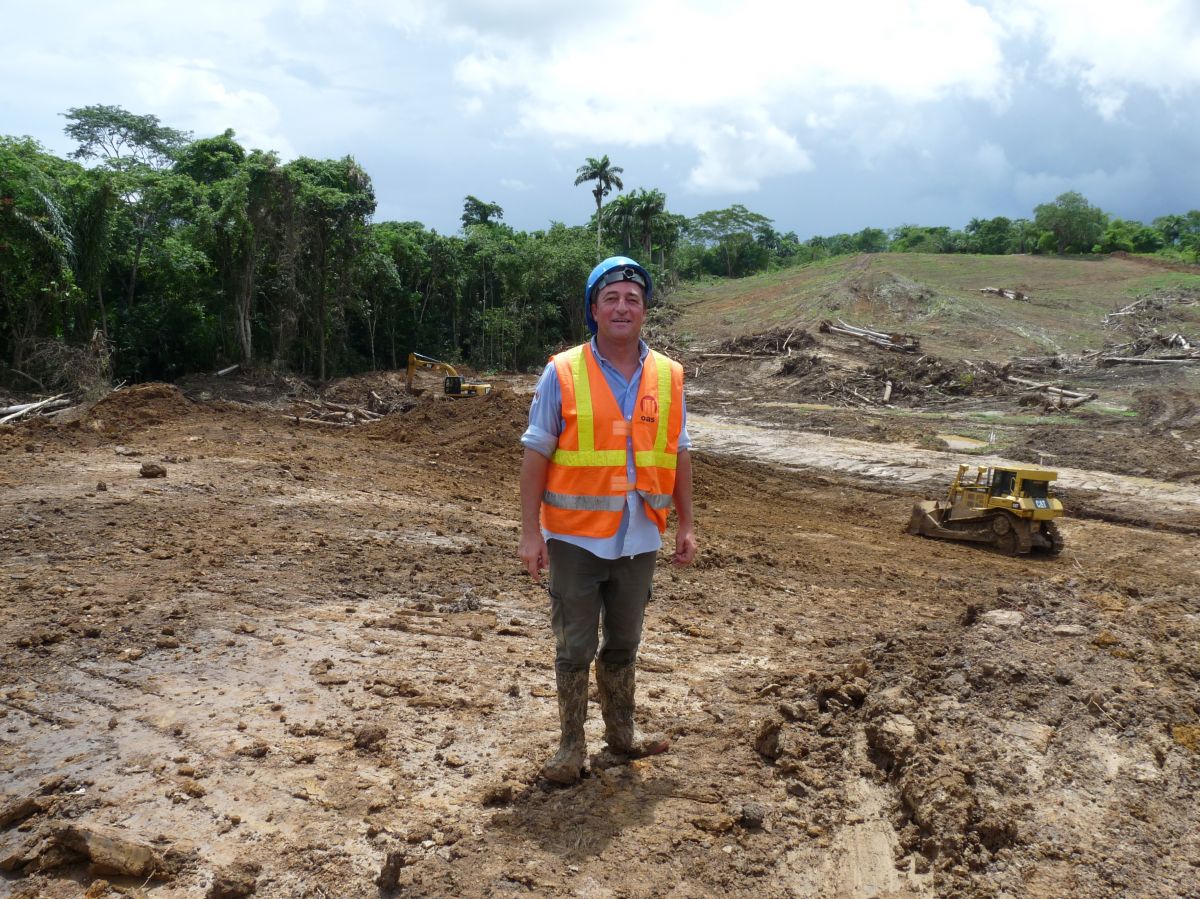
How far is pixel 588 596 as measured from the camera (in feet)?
10.8

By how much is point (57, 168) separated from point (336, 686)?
914 inches

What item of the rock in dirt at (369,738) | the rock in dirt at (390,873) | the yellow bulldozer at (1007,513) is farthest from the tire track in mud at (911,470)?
the rock in dirt at (390,873)

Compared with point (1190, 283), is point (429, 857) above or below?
below

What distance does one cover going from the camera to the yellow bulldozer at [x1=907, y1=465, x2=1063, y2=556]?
1105 cm

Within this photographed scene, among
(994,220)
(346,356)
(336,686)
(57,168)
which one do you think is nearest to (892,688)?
(336,686)

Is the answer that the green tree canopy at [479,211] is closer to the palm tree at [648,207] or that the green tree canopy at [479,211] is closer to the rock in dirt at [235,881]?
the palm tree at [648,207]

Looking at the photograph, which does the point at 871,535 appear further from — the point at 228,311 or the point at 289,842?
the point at 228,311

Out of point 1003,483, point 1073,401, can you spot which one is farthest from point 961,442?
point 1003,483

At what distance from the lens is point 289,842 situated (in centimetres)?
299

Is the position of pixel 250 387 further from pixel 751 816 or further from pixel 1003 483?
pixel 751 816

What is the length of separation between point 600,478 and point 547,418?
288mm

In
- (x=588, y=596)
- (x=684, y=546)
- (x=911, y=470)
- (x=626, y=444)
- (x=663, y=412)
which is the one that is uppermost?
(x=663, y=412)

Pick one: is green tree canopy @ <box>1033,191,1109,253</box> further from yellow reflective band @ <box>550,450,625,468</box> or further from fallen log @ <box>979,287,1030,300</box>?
yellow reflective band @ <box>550,450,625,468</box>

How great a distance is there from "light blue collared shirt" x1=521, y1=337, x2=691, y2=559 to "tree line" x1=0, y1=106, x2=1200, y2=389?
721 inches
